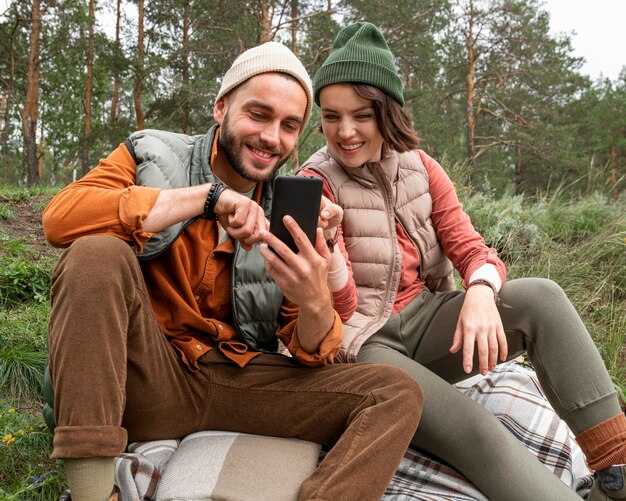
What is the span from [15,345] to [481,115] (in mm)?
16841

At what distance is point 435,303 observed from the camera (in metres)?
2.48

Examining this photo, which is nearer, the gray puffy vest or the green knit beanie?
the gray puffy vest

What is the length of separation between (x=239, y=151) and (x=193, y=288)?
568 mm

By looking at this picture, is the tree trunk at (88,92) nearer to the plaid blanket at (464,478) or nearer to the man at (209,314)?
the man at (209,314)

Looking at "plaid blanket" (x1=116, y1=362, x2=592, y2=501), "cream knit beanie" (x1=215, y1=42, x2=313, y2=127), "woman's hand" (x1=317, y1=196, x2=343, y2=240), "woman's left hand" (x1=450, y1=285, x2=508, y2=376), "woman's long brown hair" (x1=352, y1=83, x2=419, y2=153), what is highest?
"cream knit beanie" (x1=215, y1=42, x2=313, y2=127)

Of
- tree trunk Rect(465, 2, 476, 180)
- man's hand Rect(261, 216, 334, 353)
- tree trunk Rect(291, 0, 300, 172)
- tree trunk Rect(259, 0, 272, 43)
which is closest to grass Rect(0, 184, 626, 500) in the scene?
man's hand Rect(261, 216, 334, 353)

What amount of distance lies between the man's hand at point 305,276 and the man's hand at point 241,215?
5cm

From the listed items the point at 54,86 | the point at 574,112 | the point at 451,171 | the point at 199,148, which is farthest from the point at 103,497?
the point at 574,112

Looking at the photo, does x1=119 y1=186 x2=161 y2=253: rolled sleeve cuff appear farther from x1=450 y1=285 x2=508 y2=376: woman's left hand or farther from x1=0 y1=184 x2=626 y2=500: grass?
x1=450 y1=285 x2=508 y2=376: woman's left hand

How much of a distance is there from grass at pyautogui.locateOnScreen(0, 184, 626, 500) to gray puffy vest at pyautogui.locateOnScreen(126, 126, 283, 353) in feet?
2.89

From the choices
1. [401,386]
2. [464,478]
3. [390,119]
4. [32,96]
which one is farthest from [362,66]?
[32,96]

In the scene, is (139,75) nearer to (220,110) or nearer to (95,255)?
(220,110)

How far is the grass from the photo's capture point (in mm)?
2178

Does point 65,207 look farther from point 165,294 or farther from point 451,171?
point 451,171
